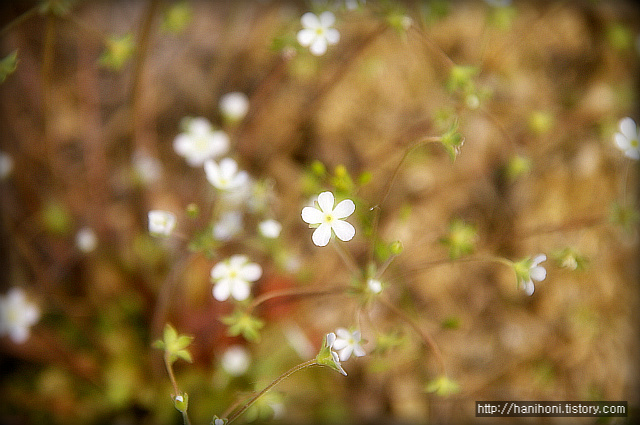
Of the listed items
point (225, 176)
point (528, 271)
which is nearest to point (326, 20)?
point (225, 176)

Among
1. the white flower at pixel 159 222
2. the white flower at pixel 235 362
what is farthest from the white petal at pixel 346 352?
the white flower at pixel 235 362

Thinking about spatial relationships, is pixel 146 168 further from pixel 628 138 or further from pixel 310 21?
pixel 628 138

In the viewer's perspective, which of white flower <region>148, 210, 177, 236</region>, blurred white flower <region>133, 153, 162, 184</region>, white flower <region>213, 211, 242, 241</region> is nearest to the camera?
white flower <region>148, 210, 177, 236</region>

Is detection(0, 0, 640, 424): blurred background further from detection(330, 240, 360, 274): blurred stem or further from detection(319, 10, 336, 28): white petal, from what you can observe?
detection(319, 10, 336, 28): white petal

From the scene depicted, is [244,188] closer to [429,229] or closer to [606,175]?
[429,229]

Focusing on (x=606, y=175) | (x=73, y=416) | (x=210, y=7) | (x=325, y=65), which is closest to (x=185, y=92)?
(x=210, y=7)

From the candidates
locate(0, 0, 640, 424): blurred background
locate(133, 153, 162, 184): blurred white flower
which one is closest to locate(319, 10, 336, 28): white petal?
locate(0, 0, 640, 424): blurred background

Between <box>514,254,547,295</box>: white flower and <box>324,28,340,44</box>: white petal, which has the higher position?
<box>324,28,340,44</box>: white petal

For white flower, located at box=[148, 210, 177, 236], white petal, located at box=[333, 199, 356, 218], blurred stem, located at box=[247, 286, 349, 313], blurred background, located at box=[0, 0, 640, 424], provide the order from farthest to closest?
blurred background, located at box=[0, 0, 640, 424] → white flower, located at box=[148, 210, 177, 236] → blurred stem, located at box=[247, 286, 349, 313] → white petal, located at box=[333, 199, 356, 218]
